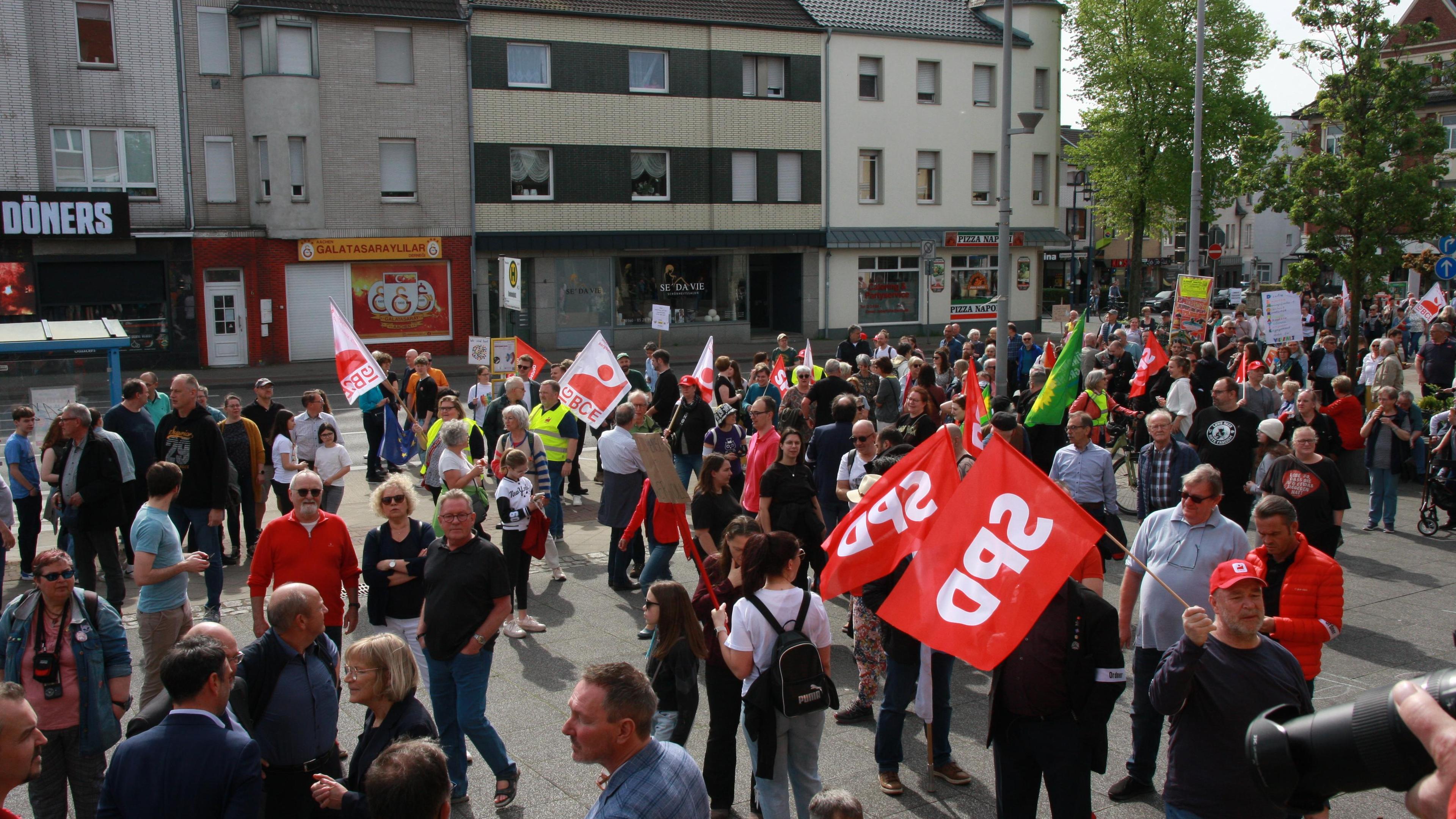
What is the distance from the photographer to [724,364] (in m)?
15.1

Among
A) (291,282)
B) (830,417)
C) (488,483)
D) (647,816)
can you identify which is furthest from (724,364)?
(291,282)

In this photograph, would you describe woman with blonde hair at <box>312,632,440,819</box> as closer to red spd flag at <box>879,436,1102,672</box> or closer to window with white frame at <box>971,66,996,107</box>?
red spd flag at <box>879,436,1102,672</box>

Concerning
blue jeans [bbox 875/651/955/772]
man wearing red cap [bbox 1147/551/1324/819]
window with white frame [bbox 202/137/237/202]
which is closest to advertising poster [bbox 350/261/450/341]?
window with white frame [bbox 202/137/237/202]

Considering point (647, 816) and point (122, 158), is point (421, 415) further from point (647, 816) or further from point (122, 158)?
point (122, 158)

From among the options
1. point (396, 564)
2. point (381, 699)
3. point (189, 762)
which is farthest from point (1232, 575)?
point (396, 564)

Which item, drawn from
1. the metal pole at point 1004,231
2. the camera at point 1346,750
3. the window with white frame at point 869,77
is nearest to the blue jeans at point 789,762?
the camera at point 1346,750

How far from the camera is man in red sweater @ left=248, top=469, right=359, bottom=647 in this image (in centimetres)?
683

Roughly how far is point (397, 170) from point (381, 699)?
96.9 feet

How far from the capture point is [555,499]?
39.0 feet

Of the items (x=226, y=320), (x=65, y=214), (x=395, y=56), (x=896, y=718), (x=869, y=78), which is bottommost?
(x=896, y=718)

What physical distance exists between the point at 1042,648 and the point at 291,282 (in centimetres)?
2951

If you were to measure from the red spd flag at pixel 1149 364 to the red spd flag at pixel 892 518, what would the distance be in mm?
10096

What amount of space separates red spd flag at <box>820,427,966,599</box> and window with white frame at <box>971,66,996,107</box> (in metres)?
36.9

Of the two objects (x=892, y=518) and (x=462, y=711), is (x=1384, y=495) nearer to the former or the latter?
(x=892, y=518)
